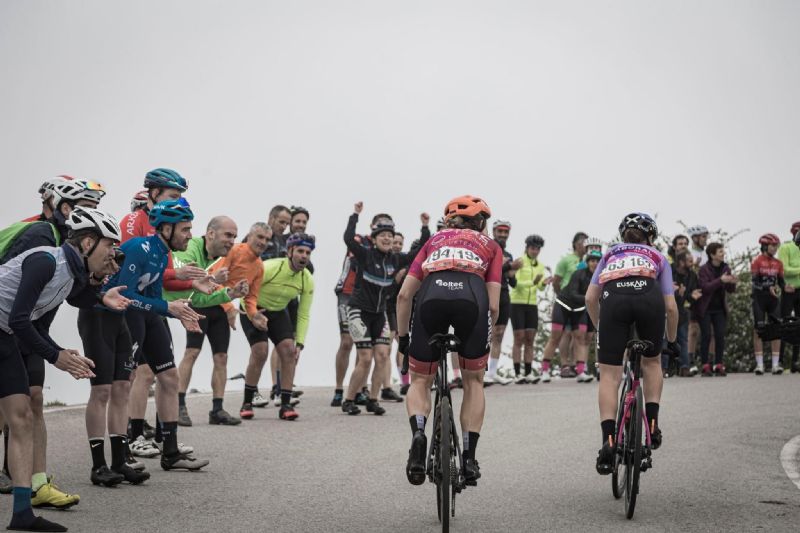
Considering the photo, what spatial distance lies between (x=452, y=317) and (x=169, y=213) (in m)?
2.87

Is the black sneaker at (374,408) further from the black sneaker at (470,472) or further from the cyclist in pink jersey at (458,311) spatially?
the black sneaker at (470,472)

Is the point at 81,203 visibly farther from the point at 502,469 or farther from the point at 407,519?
the point at 502,469

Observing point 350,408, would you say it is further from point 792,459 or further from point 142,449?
point 792,459

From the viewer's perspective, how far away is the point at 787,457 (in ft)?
38.5

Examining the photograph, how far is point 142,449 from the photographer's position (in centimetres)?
1121

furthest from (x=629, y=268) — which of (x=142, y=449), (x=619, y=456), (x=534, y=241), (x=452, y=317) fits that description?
(x=534, y=241)

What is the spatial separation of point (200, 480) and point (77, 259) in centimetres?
305

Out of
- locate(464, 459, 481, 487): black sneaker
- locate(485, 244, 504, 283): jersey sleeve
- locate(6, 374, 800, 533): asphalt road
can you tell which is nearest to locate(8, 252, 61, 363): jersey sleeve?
locate(6, 374, 800, 533): asphalt road

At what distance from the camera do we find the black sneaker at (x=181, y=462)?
411 inches

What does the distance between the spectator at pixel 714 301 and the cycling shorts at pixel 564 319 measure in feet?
8.00

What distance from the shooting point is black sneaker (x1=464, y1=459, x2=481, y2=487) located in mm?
8102

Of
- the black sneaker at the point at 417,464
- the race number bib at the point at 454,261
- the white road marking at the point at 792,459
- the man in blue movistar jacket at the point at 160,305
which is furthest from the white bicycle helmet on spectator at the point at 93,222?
the white road marking at the point at 792,459

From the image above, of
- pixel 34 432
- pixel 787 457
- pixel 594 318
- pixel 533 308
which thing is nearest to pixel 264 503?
pixel 34 432

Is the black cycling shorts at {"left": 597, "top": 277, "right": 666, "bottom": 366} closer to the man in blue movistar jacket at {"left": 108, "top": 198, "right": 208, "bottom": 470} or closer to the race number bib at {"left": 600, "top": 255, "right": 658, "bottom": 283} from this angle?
the race number bib at {"left": 600, "top": 255, "right": 658, "bottom": 283}
